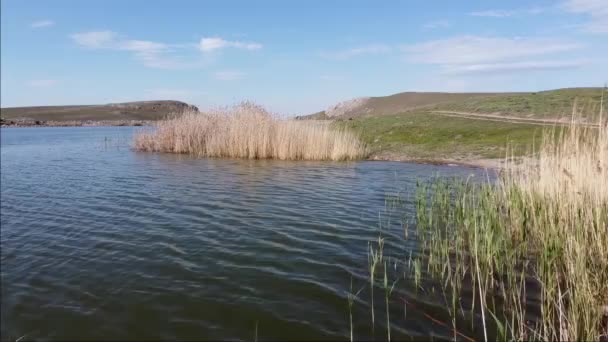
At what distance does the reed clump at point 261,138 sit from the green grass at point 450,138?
320 cm

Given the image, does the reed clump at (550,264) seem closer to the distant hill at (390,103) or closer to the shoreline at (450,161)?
the shoreline at (450,161)

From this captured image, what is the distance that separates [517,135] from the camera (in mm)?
22312

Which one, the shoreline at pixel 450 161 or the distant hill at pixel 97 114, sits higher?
the distant hill at pixel 97 114

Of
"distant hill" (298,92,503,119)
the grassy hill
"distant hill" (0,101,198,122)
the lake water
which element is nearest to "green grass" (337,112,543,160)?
the grassy hill

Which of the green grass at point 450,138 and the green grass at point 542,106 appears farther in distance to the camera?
the green grass at point 542,106

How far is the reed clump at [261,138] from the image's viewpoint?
66.8ft

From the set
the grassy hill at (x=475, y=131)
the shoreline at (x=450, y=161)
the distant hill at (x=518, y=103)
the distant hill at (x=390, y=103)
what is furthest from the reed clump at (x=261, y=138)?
the distant hill at (x=390, y=103)

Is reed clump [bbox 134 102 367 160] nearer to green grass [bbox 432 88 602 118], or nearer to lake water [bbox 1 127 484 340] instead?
lake water [bbox 1 127 484 340]

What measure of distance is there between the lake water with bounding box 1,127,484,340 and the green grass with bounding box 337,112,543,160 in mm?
9659

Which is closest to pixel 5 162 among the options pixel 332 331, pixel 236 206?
pixel 236 206

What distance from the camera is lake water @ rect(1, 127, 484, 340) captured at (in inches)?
181

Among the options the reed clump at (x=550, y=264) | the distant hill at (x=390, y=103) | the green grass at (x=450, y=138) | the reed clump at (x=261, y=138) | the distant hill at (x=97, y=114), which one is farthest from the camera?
the distant hill at (x=97, y=114)

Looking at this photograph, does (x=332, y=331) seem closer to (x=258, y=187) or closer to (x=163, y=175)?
(x=258, y=187)

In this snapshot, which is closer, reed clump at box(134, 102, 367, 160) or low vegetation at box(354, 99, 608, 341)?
low vegetation at box(354, 99, 608, 341)
